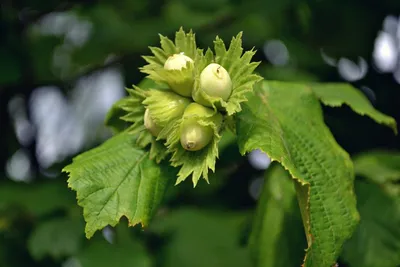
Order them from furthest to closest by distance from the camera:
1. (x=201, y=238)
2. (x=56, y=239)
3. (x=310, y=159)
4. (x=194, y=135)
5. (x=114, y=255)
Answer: (x=201, y=238)
(x=114, y=255)
(x=56, y=239)
(x=310, y=159)
(x=194, y=135)

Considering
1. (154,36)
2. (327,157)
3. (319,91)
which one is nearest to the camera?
(327,157)

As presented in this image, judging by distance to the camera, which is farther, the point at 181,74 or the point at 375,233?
the point at 375,233

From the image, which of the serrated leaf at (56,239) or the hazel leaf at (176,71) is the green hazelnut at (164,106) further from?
the serrated leaf at (56,239)

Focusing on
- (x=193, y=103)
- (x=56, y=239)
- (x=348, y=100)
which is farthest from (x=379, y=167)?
(x=56, y=239)

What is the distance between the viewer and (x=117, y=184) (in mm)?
1317

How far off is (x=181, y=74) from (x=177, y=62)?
27 millimetres

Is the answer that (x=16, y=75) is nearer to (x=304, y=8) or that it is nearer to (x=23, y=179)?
(x=23, y=179)

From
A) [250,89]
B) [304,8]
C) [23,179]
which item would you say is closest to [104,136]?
[23,179]

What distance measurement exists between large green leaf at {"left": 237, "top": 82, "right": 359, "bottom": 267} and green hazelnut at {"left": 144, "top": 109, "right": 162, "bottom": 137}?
17 centimetres

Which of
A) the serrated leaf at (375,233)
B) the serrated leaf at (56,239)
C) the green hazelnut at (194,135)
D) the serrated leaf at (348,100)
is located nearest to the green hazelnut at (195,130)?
the green hazelnut at (194,135)

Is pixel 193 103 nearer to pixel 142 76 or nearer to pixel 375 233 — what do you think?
pixel 375 233

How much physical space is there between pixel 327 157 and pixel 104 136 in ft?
6.31

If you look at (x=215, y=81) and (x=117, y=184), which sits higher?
(x=215, y=81)

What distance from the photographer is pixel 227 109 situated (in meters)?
1.24
